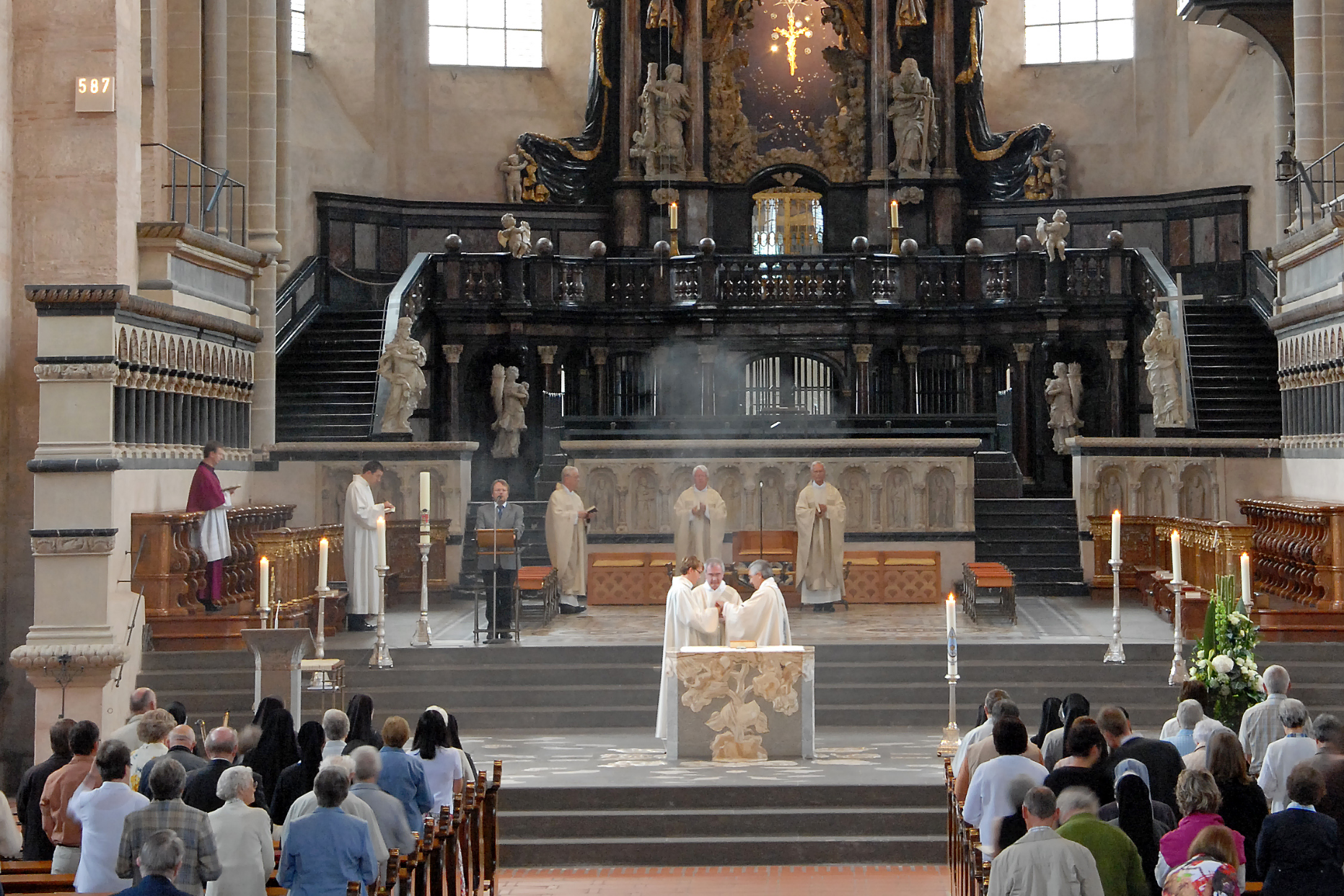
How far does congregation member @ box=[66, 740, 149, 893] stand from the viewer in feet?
26.1

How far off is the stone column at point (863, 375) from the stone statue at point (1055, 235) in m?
3.01

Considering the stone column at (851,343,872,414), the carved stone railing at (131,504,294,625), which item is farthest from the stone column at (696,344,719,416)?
the carved stone railing at (131,504,294,625)

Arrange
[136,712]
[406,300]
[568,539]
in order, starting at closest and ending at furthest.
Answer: [136,712] → [568,539] → [406,300]

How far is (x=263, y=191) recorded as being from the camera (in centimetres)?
2139

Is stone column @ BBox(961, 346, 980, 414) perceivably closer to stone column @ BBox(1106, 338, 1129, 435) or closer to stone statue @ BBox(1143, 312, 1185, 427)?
stone column @ BBox(1106, 338, 1129, 435)

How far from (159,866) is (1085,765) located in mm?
3986

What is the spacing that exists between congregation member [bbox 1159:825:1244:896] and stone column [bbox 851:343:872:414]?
2005 cm

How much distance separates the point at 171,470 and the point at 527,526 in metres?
5.53

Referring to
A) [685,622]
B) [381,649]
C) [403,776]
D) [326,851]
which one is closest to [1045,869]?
[326,851]

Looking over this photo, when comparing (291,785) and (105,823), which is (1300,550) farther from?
(105,823)

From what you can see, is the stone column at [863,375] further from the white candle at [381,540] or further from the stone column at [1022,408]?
the white candle at [381,540]

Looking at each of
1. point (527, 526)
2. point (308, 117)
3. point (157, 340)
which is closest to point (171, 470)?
point (157, 340)

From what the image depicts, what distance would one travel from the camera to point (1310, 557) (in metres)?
16.3

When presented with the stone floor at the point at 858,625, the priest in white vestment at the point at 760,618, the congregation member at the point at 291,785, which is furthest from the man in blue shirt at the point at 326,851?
the stone floor at the point at 858,625
